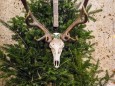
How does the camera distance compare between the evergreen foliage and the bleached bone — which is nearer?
the bleached bone

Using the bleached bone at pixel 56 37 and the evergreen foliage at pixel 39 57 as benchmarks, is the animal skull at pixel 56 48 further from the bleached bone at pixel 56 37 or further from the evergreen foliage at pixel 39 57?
the evergreen foliage at pixel 39 57

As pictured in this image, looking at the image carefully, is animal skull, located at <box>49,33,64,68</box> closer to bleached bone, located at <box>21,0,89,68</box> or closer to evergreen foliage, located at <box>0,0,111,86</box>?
bleached bone, located at <box>21,0,89,68</box>

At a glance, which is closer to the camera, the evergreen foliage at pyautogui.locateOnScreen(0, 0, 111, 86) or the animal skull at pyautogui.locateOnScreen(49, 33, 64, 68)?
the animal skull at pyautogui.locateOnScreen(49, 33, 64, 68)

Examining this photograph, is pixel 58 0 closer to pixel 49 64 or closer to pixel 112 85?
pixel 49 64

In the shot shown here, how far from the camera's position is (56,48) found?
414cm

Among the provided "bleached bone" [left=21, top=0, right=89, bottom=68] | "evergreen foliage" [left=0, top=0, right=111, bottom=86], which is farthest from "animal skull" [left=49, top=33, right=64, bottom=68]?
"evergreen foliage" [left=0, top=0, right=111, bottom=86]

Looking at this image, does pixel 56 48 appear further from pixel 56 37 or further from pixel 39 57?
pixel 39 57

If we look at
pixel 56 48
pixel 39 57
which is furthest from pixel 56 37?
pixel 39 57

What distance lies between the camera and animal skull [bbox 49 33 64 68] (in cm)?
411

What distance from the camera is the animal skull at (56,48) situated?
4.11 m

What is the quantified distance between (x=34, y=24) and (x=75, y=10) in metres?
1.00

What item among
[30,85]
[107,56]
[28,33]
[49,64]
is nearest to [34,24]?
[28,33]

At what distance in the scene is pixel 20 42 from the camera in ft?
14.9

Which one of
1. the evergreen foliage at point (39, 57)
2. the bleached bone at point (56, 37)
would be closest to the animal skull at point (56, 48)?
the bleached bone at point (56, 37)
